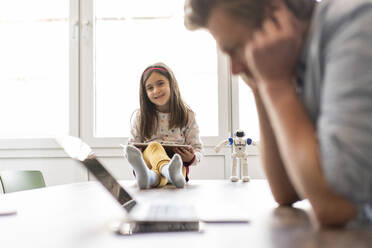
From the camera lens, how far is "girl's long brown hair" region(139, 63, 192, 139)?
6.59 feet

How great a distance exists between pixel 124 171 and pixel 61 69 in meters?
1.02

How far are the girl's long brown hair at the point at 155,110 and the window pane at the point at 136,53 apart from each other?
70cm

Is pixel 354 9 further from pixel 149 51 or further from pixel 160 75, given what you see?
pixel 149 51

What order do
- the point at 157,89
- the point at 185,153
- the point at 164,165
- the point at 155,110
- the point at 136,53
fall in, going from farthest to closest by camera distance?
the point at 136,53, the point at 155,110, the point at 157,89, the point at 185,153, the point at 164,165

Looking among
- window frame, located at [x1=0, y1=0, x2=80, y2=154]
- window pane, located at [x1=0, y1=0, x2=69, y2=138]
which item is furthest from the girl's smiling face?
window pane, located at [x1=0, y1=0, x2=69, y2=138]

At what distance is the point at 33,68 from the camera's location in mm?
2926

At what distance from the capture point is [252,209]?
71cm

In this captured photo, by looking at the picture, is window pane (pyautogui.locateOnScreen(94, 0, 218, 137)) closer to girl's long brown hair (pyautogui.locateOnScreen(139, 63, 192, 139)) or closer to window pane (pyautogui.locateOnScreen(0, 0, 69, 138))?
window pane (pyautogui.locateOnScreen(0, 0, 69, 138))

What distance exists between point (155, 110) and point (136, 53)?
2.93ft

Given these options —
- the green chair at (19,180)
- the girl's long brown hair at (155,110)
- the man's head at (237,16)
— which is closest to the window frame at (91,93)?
the girl's long brown hair at (155,110)

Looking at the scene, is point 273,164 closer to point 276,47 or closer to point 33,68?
point 276,47

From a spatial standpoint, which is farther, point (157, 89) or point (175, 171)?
point (157, 89)

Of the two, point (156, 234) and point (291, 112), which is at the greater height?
point (291, 112)

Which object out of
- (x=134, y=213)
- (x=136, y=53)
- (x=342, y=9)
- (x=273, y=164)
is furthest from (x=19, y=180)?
(x=342, y=9)
